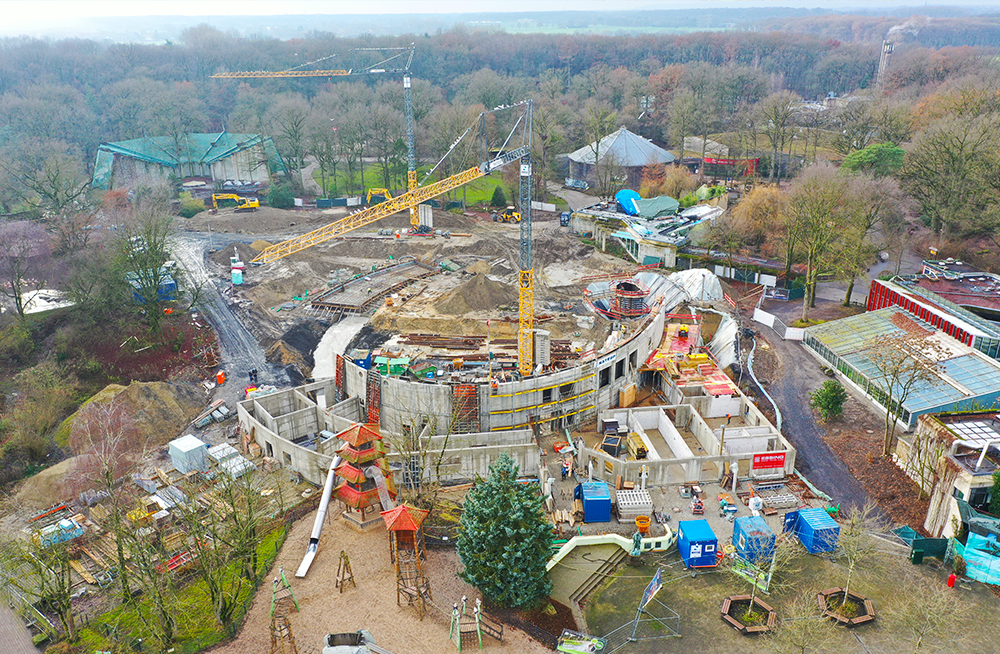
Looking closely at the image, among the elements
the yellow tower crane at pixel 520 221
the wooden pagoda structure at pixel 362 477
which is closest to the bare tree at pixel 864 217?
the yellow tower crane at pixel 520 221

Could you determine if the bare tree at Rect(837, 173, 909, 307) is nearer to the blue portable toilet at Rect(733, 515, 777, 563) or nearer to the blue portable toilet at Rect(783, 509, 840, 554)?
the blue portable toilet at Rect(783, 509, 840, 554)

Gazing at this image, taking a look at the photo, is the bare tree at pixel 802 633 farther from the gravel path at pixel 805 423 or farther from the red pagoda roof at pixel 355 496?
the red pagoda roof at pixel 355 496

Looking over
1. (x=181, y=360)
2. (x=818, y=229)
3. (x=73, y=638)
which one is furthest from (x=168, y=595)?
(x=818, y=229)

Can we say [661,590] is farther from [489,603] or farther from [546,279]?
[546,279]

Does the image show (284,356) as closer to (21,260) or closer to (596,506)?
(21,260)

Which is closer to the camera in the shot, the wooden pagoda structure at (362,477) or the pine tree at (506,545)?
the pine tree at (506,545)

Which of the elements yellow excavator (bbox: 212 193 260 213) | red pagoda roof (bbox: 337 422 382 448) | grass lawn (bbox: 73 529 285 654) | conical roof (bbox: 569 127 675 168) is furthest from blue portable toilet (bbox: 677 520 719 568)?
yellow excavator (bbox: 212 193 260 213)
